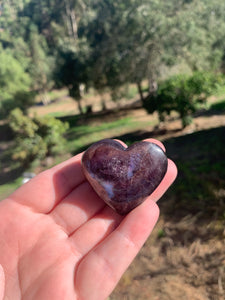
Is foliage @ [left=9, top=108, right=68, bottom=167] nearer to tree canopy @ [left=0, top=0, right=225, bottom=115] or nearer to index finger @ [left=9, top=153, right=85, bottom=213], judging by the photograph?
tree canopy @ [left=0, top=0, right=225, bottom=115]

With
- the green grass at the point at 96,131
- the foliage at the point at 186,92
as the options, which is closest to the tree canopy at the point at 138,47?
the foliage at the point at 186,92

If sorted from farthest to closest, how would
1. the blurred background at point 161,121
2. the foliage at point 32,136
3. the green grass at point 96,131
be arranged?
the green grass at point 96,131 < the foliage at point 32,136 < the blurred background at point 161,121

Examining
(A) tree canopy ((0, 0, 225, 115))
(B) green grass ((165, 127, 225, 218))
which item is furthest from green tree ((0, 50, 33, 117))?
(B) green grass ((165, 127, 225, 218))

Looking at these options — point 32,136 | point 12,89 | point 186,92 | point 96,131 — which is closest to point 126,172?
point 186,92

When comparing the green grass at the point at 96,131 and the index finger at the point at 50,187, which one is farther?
the green grass at the point at 96,131

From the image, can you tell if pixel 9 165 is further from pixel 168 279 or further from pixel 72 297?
pixel 72 297

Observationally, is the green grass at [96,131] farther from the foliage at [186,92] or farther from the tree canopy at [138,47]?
the foliage at [186,92]

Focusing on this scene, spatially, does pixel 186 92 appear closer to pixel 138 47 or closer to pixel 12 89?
pixel 138 47
